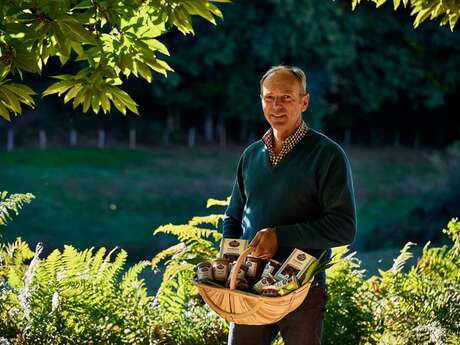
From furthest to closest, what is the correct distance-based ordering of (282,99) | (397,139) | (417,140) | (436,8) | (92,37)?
(417,140)
(397,139)
(436,8)
(282,99)
(92,37)

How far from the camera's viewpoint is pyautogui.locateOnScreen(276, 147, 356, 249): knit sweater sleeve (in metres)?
3.62

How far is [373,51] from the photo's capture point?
3169cm

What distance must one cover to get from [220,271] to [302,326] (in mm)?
419

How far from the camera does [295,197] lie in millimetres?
3709

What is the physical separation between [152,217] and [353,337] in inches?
711

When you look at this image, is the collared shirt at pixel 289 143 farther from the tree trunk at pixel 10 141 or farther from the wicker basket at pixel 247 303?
the tree trunk at pixel 10 141

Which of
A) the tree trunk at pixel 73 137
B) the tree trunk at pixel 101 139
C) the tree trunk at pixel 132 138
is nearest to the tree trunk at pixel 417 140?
the tree trunk at pixel 132 138

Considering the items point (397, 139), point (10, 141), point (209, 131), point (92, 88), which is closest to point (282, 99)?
point (92, 88)

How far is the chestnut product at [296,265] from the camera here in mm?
3537

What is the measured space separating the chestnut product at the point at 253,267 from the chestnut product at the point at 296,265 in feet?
0.40

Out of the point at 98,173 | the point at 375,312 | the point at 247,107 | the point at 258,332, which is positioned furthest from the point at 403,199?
the point at 258,332

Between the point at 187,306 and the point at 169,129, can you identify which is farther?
the point at 169,129

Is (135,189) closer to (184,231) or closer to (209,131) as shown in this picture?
(209,131)

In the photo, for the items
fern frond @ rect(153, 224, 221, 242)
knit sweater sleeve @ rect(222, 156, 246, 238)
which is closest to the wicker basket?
knit sweater sleeve @ rect(222, 156, 246, 238)
